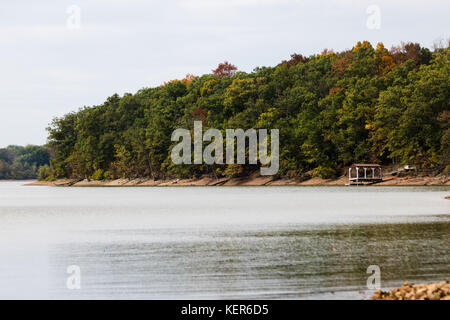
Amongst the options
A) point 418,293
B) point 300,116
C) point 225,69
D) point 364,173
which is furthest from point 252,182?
point 418,293

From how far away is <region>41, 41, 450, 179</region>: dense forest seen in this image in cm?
9262

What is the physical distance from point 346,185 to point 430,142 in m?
14.8

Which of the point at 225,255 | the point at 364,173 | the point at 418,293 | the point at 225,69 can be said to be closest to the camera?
the point at 418,293

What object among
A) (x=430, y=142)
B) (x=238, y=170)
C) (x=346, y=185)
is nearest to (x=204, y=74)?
(x=238, y=170)

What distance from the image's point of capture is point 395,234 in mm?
28891

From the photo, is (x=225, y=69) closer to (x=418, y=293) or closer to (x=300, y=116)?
(x=300, y=116)

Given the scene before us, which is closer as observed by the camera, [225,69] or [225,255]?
[225,255]

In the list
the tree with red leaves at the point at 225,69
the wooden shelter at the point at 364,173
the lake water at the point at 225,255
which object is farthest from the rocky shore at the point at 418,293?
the tree with red leaves at the point at 225,69

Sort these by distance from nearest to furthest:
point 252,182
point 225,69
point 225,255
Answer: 1. point 225,255
2. point 252,182
3. point 225,69

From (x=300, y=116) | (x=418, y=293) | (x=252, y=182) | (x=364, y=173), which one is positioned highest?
(x=300, y=116)

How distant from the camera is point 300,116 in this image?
110 metres

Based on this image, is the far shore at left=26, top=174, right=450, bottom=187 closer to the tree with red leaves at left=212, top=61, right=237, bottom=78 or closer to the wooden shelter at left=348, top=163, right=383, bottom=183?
the wooden shelter at left=348, top=163, right=383, bottom=183

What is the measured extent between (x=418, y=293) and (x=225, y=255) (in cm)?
1038

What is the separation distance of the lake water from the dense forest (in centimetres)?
5379
